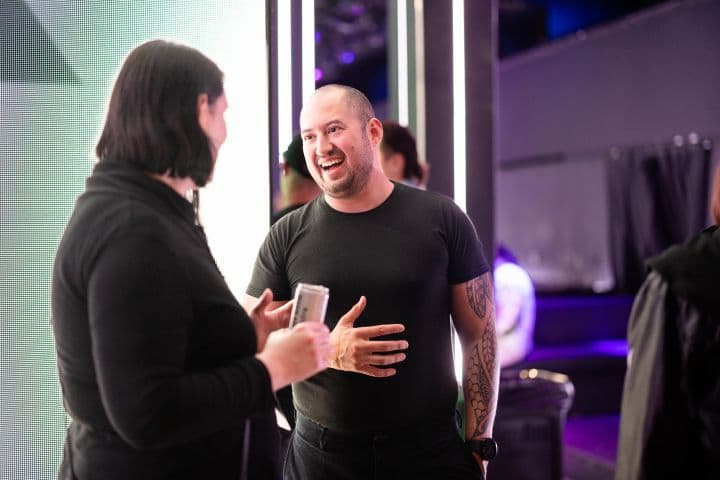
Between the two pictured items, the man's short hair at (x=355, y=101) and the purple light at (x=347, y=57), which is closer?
the man's short hair at (x=355, y=101)

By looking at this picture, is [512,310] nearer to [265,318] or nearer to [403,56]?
[403,56]

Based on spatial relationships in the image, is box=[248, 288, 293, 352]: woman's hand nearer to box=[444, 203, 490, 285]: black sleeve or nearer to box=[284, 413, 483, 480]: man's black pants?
box=[284, 413, 483, 480]: man's black pants

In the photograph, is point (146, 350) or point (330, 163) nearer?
point (146, 350)

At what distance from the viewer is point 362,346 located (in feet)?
5.60

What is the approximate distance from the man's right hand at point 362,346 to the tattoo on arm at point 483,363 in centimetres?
27

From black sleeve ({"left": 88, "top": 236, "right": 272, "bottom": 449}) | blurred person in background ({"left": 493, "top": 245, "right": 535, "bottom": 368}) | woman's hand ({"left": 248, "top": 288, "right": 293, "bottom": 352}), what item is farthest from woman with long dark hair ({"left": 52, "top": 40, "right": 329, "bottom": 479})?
blurred person in background ({"left": 493, "top": 245, "right": 535, "bottom": 368})

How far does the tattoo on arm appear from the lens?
1924mm

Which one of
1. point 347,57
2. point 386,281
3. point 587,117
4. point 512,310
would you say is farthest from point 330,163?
point 347,57

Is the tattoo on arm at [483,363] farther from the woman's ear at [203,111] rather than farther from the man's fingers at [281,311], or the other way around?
the woman's ear at [203,111]

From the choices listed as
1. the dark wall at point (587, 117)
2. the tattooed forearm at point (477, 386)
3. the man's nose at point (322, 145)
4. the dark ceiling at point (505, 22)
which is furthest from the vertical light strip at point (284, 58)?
the dark wall at point (587, 117)

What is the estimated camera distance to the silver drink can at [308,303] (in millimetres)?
1286

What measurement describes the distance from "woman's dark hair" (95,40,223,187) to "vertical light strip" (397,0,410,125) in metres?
1.78

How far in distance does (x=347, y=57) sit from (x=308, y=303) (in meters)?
10.0

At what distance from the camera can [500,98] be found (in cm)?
996
